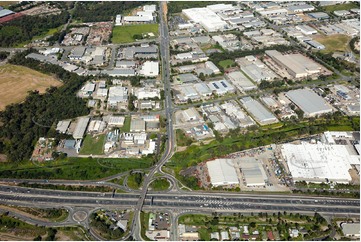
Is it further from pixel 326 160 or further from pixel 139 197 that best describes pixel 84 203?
pixel 326 160

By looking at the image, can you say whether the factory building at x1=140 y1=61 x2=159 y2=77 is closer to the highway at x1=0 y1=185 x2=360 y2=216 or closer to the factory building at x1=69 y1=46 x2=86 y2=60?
the factory building at x1=69 y1=46 x2=86 y2=60

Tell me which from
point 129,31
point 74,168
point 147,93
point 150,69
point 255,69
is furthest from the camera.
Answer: point 129,31

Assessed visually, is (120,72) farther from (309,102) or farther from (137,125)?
(309,102)

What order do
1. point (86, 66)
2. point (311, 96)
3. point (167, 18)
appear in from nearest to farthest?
point (311, 96), point (86, 66), point (167, 18)

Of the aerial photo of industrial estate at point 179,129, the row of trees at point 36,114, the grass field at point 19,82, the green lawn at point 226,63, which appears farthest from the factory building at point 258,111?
the grass field at point 19,82

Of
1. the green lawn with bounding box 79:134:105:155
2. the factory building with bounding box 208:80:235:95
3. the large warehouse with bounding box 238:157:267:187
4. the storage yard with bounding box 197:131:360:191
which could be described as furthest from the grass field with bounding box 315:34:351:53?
the green lawn with bounding box 79:134:105:155

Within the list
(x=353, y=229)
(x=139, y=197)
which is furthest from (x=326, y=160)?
(x=139, y=197)

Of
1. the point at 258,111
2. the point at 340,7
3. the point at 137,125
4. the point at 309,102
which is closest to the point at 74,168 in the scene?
the point at 137,125
